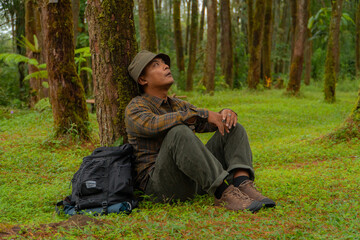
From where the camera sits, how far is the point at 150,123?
3.77 metres

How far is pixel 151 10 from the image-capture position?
41.5 feet

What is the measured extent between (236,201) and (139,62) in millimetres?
1891

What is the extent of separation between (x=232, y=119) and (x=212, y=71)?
39.3 feet

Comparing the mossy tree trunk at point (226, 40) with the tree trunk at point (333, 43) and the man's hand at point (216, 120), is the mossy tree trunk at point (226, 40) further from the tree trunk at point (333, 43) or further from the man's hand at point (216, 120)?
the man's hand at point (216, 120)

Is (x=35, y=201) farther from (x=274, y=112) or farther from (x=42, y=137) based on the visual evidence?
(x=274, y=112)

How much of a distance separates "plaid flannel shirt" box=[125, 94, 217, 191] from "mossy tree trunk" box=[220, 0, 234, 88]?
15504 mm

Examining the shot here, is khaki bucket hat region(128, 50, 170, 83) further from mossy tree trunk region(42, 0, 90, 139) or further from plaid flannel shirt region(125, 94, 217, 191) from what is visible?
mossy tree trunk region(42, 0, 90, 139)

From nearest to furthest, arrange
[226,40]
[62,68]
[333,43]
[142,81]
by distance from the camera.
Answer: [142,81]
[62,68]
[333,43]
[226,40]

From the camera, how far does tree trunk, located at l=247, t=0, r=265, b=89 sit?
55.8ft

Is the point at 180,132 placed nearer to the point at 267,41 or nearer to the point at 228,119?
the point at 228,119

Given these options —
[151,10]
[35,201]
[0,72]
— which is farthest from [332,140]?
[0,72]

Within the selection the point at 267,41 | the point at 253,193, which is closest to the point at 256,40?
the point at 267,41

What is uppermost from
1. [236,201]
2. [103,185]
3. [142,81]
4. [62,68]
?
[62,68]

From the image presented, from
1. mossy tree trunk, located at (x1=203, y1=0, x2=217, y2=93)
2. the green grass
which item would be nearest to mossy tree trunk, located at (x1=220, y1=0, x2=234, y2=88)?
mossy tree trunk, located at (x1=203, y1=0, x2=217, y2=93)
